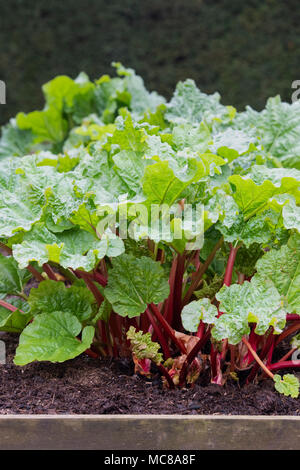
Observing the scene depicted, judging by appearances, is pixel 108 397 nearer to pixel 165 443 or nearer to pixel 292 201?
pixel 165 443

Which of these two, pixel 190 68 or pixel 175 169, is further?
pixel 190 68

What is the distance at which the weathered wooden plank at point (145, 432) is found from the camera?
0.98m

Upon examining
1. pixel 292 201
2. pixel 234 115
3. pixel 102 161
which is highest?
pixel 234 115

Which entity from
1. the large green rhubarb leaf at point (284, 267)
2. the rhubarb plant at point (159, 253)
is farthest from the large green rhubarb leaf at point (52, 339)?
the large green rhubarb leaf at point (284, 267)

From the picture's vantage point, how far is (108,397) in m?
1.12

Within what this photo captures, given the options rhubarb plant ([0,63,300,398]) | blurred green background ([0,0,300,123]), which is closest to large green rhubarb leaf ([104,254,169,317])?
rhubarb plant ([0,63,300,398])

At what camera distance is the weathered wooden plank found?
38.5 inches

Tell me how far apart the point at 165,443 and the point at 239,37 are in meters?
2.86

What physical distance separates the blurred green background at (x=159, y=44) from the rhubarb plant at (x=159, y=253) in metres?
2.13

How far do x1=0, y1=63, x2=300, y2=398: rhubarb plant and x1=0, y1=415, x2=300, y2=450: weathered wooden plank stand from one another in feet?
0.35

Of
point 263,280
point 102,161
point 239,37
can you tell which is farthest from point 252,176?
point 239,37

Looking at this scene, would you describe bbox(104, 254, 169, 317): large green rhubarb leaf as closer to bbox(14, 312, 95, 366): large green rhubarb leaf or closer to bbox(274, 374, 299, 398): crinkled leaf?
bbox(14, 312, 95, 366): large green rhubarb leaf

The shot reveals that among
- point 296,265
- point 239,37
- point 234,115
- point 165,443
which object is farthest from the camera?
point 239,37

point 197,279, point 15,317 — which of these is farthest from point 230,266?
point 15,317
